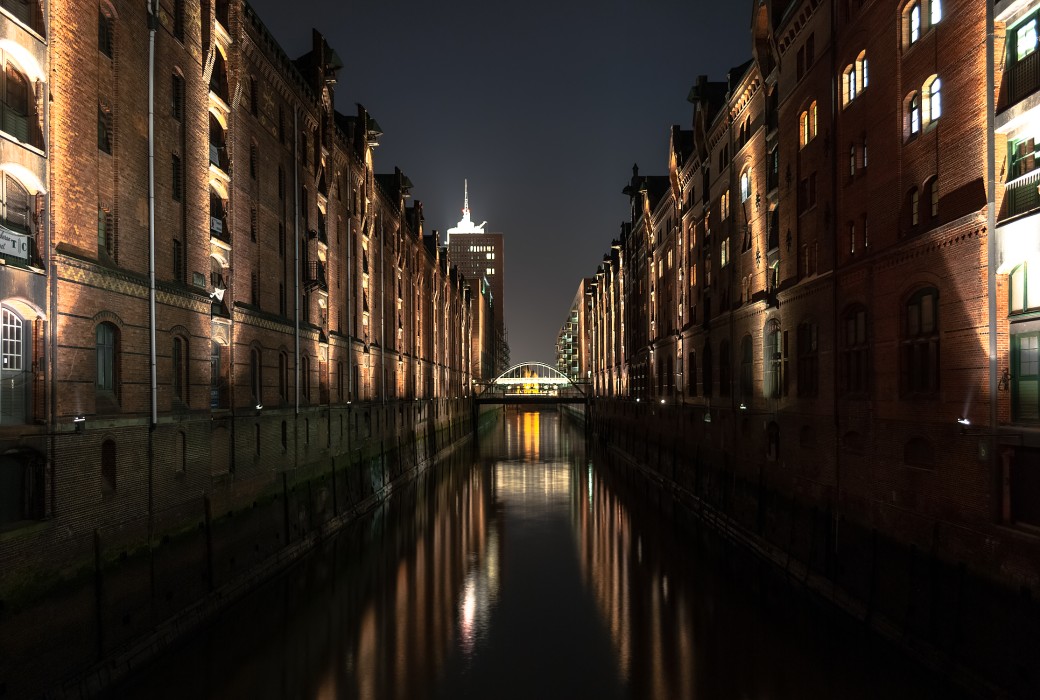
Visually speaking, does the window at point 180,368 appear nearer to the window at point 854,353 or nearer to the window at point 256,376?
the window at point 256,376

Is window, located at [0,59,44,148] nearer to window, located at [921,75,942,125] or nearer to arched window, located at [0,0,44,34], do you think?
arched window, located at [0,0,44,34]

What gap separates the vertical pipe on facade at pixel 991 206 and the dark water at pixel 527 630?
5.21 m

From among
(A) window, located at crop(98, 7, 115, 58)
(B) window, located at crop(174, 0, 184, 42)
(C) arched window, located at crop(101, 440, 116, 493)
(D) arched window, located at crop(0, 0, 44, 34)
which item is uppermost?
(B) window, located at crop(174, 0, 184, 42)

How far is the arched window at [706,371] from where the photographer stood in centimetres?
3366

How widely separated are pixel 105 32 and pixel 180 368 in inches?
285

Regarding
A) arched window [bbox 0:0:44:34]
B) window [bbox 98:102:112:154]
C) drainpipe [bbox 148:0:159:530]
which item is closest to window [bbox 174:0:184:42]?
drainpipe [bbox 148:0:159:530]

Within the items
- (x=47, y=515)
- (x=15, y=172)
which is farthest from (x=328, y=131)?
(x=47, y=515)

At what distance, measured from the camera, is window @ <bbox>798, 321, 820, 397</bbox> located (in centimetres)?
2042

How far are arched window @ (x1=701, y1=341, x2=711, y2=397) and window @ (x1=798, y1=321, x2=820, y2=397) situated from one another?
38.0 feet

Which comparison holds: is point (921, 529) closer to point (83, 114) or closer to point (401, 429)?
point (83, 114)

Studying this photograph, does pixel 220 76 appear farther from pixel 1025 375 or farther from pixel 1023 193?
pixel 1025 375

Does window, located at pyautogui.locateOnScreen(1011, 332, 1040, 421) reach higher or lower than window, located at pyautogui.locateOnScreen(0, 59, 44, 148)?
lower

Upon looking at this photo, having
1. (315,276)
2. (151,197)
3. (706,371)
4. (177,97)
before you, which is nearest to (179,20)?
(177,97)

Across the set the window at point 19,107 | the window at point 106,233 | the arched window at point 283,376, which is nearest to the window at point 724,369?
the arched window at point 283,376
